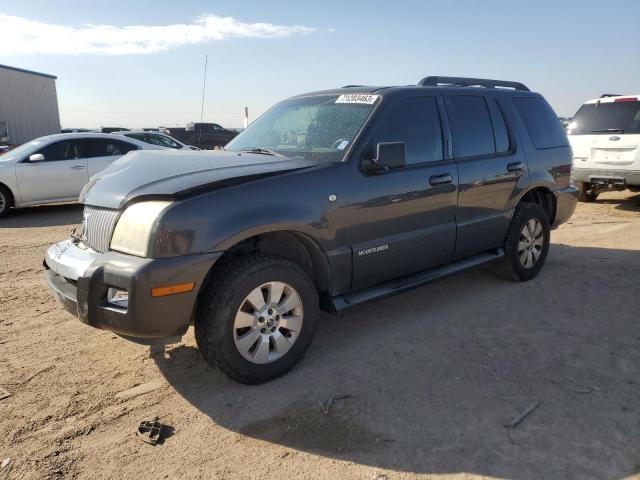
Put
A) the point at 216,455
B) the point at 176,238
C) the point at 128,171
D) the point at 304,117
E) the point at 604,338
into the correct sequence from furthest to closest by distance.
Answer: the point at 304,117
the point at 604,338
the point at 128,171
the point at 176,238
the point at 216,455

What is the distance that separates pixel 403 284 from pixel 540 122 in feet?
9.09

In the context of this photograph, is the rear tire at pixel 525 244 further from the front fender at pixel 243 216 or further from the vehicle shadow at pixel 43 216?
the vehicle shadow at pixel 43 216

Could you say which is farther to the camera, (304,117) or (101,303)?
Answer: (304,117)

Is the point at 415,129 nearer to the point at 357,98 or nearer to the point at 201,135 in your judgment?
the point at 357,98

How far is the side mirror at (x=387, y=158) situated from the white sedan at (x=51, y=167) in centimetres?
664

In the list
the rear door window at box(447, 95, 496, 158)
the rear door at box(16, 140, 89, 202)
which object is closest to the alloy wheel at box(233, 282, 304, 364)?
the rear door window at box(447, 95, 496, 158)

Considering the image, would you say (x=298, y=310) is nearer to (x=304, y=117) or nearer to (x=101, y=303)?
(x=101, y=303)

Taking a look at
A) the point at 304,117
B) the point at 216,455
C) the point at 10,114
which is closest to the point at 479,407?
the point at 216,455

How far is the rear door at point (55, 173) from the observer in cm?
949

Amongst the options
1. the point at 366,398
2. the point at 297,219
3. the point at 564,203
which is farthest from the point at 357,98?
the point at 564,203

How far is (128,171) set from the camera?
3340mm

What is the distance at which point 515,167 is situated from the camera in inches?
195

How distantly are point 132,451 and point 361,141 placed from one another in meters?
2.46

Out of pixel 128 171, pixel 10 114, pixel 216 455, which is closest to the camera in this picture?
pixel 216 455
